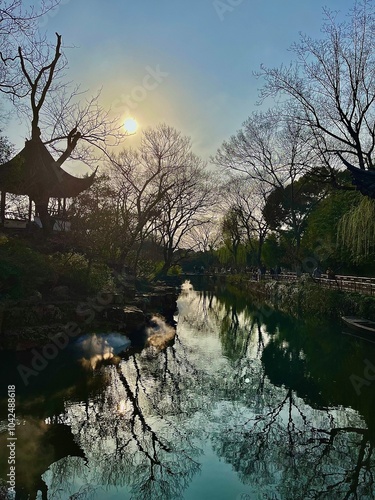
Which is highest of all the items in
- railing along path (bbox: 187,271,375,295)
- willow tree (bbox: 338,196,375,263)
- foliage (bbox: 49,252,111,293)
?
willow tree (bbox: 338,196,375,263)

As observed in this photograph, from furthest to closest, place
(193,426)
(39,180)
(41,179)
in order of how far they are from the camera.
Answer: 1. (41,179)
2. (39,180)
3. (193,426)

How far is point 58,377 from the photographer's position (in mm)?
9539

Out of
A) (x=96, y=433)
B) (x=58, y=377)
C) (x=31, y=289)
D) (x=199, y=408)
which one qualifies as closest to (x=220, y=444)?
(x=199, y=408)

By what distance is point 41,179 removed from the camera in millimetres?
18219

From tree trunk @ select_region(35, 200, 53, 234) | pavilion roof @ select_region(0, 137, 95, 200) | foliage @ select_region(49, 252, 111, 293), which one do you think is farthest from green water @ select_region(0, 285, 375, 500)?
pavilion roof @ select_region(0, 137, 95, 200)

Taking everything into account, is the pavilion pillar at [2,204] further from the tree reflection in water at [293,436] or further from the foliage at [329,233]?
the foliage at [329,233]

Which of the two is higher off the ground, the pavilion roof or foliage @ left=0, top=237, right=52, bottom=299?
the pavilion roof

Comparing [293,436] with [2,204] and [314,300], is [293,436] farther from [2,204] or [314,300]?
[314,300]

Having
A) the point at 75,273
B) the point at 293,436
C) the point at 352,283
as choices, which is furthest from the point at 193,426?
the point at 352,283

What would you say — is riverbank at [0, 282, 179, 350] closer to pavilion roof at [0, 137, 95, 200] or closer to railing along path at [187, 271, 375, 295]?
pavilion roof at [0, 137, 95, 200]

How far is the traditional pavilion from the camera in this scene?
46.9 feet

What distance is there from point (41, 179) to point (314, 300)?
15812mm

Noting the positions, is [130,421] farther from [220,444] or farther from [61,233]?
[61,233]

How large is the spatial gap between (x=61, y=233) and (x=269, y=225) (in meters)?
29.7
